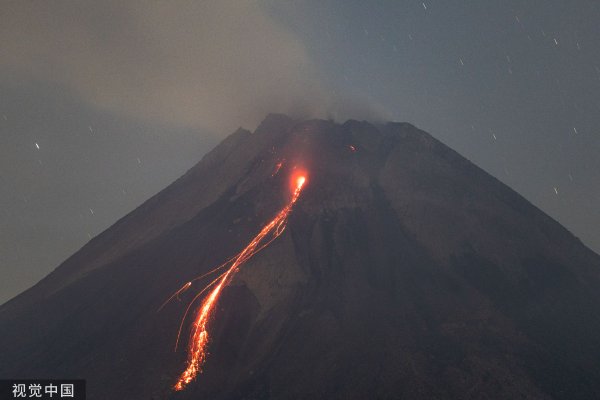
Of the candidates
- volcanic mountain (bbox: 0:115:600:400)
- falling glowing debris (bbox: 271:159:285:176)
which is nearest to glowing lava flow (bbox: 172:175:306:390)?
volcanic mountain (bbox: 0:115:600:400)

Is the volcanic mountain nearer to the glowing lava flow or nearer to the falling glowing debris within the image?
the falling glowing debris

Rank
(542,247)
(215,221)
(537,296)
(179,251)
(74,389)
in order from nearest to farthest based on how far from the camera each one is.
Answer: (74,389)
(537,296)
(542,247)
(179,251)
(215,221)

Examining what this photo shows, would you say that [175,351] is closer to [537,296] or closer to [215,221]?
[215,221]

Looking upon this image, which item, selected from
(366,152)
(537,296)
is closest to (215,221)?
(366,152)

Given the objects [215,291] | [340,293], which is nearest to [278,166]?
[215,291]

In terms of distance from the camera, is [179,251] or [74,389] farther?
[179,251]

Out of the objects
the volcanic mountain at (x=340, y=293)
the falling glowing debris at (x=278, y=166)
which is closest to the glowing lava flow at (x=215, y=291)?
the volcanic mountain at (x=340, y=293)

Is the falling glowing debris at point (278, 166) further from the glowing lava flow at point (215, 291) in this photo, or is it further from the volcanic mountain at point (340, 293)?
the glowing lava flow at point (215, 291)
